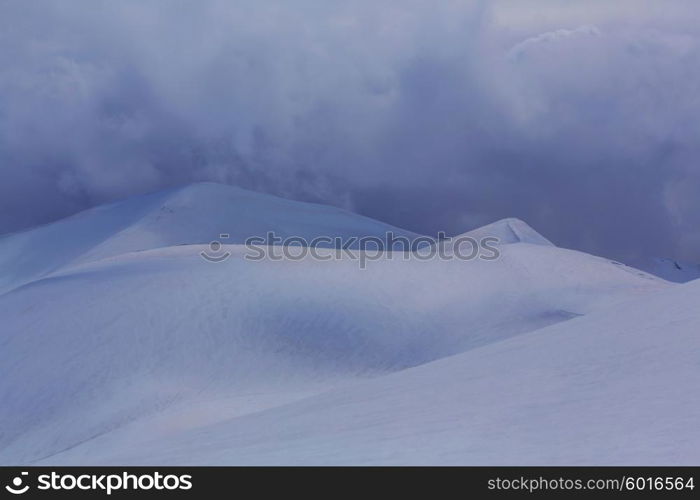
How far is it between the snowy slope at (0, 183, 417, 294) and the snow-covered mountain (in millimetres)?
17230

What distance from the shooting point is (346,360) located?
2817cm

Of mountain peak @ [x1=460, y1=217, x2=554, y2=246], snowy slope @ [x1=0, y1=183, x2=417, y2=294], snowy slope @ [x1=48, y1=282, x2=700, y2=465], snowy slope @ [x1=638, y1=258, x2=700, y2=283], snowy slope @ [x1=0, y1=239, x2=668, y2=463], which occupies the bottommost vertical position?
snowy slope @ [x1=48, y1=282, x2=700, y2=465]

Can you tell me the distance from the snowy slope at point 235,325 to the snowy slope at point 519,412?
10433 millimetres

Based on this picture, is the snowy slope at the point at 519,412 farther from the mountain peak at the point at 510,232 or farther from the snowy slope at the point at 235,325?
the mountain peak at the point at 510,232

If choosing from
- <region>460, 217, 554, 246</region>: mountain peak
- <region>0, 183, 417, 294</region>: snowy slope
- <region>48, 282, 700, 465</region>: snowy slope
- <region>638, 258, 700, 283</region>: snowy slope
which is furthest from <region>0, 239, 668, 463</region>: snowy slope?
<region>638, 258, 700, 283</region>: snowy slope

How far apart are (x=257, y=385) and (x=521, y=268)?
1414 cm

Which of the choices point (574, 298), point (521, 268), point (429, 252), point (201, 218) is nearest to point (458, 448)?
point (574, 298)

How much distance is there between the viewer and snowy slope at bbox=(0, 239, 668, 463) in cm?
2486

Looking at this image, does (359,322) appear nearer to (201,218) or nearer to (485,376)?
(485,376)

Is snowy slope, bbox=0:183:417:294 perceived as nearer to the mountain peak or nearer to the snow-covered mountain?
the mountain peak

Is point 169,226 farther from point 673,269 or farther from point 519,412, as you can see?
point 673,269

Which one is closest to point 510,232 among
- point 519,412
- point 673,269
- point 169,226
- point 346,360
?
point 169,226

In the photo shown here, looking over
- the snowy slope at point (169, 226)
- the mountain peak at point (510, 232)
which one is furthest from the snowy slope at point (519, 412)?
the snowy slope at point (169, 226)

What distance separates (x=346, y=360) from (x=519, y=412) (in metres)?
17.6
